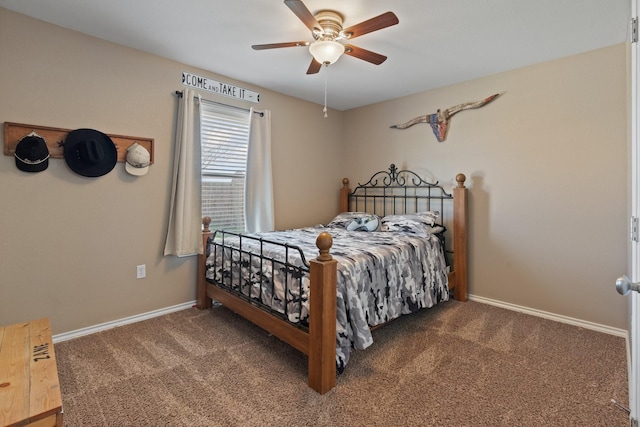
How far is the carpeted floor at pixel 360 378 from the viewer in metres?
1.62

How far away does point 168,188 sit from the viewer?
292 cm

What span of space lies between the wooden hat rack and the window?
2.17 feet

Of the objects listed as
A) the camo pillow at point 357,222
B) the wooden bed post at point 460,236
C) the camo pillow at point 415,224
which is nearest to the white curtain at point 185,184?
the camo pillow at point 357,222

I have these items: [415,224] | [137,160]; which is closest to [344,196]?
[415,224]

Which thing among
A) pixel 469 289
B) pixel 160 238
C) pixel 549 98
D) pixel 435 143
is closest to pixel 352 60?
pixel 435 143

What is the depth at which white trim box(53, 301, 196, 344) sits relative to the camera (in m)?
2.41

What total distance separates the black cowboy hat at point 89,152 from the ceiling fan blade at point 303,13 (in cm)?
183

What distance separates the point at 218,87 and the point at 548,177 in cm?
329

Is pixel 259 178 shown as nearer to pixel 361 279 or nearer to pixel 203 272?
pixel 203 272

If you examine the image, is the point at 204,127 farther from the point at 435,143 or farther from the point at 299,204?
the point at 435,143

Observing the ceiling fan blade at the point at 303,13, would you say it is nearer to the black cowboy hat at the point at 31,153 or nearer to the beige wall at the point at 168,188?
the beige wall at the point at 168,188

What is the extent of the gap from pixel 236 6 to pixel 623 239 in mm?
3403

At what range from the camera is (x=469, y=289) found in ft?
11.2

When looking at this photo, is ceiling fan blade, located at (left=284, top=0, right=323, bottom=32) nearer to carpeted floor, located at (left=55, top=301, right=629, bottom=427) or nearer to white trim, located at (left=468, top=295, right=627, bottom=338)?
carpeted floor, located at (left=55, top=301, right=629, bottom=427)
